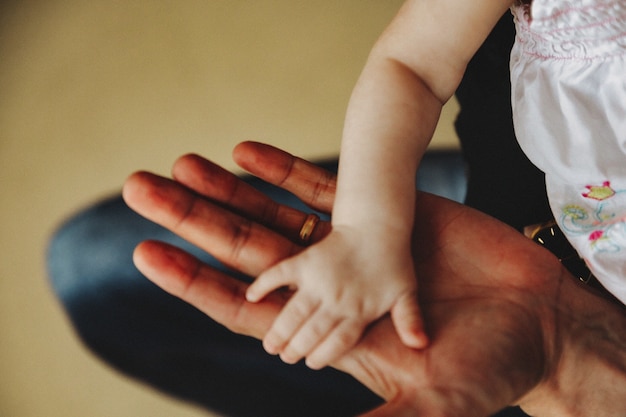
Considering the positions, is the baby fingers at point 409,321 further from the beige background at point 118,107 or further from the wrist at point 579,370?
the beige background at point 118,107

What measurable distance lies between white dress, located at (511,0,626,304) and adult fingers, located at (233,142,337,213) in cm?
19

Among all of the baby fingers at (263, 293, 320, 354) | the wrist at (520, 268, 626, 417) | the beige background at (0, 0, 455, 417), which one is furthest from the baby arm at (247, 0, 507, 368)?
the beige background at (0, 0, 455, 417)

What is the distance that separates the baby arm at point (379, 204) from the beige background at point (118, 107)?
40 centimetres

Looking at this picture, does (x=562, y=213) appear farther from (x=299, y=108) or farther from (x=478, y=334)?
(x=299, y=108)

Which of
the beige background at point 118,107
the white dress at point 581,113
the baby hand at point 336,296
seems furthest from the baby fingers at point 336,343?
the beige background at point 118,107

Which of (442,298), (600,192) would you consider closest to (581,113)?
(600,192)

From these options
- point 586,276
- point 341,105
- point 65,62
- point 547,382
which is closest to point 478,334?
point 547,382

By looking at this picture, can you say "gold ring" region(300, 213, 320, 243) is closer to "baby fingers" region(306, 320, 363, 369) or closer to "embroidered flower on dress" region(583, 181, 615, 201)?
"baby fingers" region(306, 320, 363, 369)

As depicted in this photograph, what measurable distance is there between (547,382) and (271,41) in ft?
2.00

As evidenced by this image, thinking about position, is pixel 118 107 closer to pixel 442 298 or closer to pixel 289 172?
pixel 289 172

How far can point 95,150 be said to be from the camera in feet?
2.68

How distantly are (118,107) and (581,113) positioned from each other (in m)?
0.60

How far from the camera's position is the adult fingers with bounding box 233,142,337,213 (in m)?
0.53

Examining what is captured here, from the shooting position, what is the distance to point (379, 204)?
433mm
